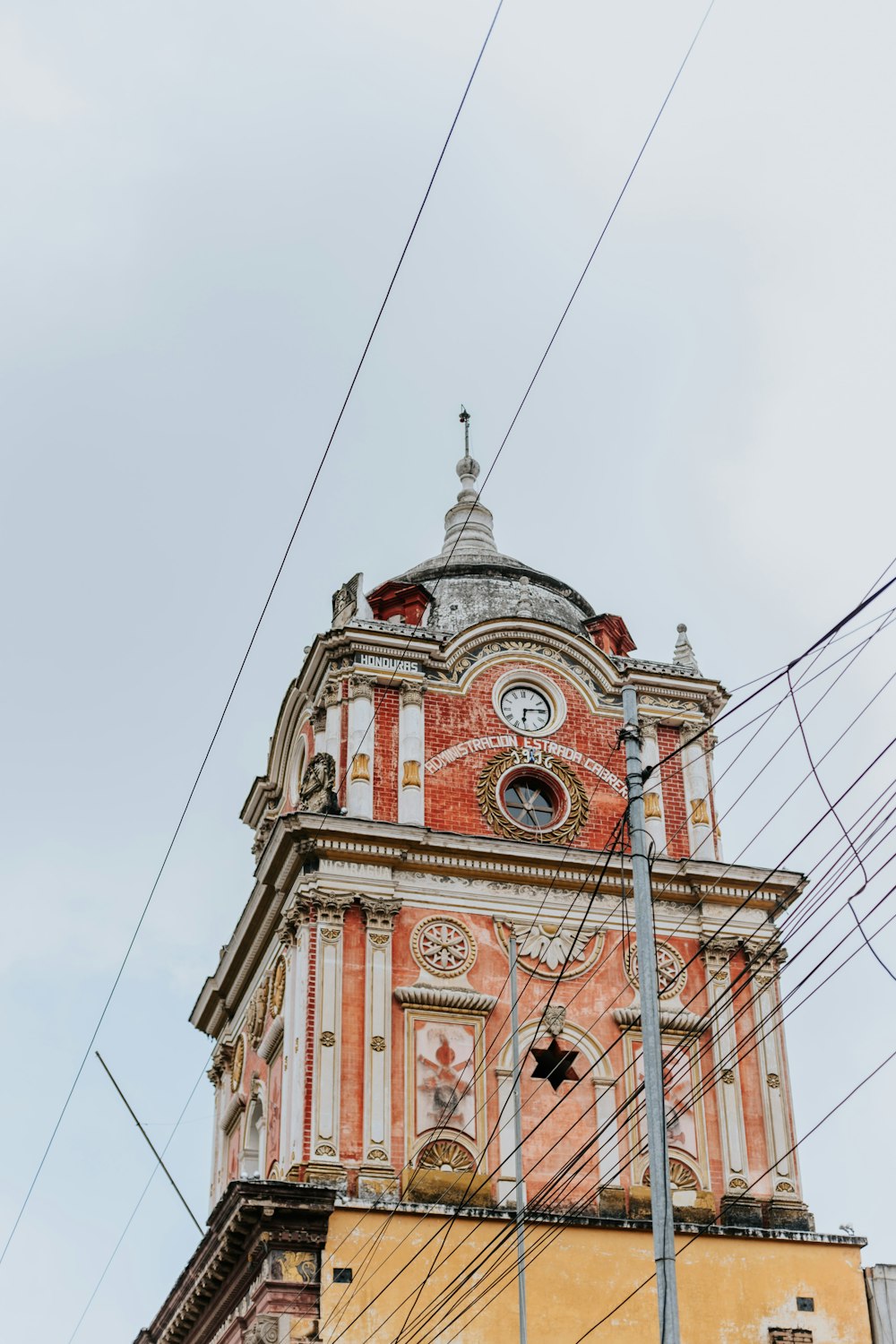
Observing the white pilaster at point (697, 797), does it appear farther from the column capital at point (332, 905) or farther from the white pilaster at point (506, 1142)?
the column capital at point (332, 905)

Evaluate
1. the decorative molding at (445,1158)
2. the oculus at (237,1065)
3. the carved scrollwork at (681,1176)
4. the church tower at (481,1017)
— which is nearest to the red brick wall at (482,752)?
the church tower at (481,1017)

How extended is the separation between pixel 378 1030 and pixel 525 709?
7.50m

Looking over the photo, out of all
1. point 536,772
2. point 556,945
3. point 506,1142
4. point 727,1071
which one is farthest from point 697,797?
point 506,1142

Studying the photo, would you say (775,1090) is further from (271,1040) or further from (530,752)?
(271,1040)

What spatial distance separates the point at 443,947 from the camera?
3111cm

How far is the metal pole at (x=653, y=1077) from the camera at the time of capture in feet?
51.2

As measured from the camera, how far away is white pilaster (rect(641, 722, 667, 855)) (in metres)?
34.0

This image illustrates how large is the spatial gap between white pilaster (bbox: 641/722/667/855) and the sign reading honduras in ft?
1.85

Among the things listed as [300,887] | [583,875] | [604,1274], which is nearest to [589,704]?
[583,875]

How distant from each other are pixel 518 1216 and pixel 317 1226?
3615 millimetres

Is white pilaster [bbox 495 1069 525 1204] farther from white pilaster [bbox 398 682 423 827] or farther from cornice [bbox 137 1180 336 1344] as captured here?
white pilaster [bbox 398 682 423 827]

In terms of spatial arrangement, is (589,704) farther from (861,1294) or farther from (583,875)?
(861,1294)

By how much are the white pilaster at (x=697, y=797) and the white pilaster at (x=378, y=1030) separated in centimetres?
622

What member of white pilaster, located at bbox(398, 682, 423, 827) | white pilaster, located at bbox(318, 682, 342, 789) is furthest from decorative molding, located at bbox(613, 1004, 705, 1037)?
white pilaster, located at bbox(318, 682, 342, 789)
